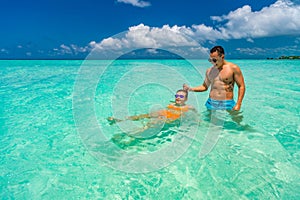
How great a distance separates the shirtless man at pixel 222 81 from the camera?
4015mm

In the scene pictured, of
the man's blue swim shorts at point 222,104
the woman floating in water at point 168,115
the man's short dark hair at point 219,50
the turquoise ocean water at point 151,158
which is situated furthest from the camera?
the man's blue swim shorts at point 222,104

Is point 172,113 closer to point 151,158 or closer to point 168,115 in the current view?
point 168,115

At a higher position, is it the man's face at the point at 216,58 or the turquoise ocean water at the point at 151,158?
the man's face at the point at 216,58

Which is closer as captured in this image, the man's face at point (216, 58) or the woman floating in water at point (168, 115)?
the man's face at point (216, 58)

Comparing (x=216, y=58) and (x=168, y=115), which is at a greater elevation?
(x=216, y=58)

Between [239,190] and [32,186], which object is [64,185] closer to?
[32,186]

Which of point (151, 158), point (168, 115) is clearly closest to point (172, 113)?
point (168, 115)

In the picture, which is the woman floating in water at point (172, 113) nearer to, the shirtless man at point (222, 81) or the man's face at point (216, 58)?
the shirtless man at point (222, 81)

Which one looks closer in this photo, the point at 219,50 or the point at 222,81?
the point at 219,50

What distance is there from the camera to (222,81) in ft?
13.8

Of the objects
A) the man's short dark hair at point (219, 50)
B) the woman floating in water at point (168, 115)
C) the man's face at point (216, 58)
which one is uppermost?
the man's short dark hair at point (219, 50)

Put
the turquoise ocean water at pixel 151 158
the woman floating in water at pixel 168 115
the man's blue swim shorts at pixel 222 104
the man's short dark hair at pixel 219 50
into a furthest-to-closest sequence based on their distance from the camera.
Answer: the man's blue swim shorts at pixel 222 104, the woman floating in water at pixel 168 115, the man's short dark hair at pixel 219 50, the turquoise ocean water at pixel 151 158

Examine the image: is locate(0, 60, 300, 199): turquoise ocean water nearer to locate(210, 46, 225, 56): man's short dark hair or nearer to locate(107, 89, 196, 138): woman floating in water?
locate(107, 89, 196, 138): woman floating in water

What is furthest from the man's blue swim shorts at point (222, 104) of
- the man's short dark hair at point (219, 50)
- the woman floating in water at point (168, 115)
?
the man's short dark hair at point (219, 50)
